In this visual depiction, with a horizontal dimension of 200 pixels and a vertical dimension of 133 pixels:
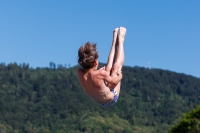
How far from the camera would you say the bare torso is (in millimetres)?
11914

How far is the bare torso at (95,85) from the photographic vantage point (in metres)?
11.9

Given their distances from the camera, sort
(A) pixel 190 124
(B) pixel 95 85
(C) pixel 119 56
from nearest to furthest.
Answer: (B) pixel 95 85 → (C) pixel 119 56 → (A) pixel 190 124

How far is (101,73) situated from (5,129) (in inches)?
7481

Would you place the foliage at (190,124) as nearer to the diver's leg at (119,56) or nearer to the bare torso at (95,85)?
the diver's leg at (119,56)

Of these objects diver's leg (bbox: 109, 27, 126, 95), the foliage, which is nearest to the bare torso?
diver's leg (bbox: 109, 27, 126, 95)

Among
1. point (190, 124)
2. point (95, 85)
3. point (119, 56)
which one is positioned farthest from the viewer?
point (190, 124)

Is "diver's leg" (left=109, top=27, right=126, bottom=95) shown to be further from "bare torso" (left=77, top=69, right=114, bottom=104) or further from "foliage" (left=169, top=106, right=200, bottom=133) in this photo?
"foliage" (left=169, top=106, right=200, bottom=133)

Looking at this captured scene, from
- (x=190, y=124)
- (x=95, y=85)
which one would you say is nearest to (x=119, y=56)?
(x=95, y=85)

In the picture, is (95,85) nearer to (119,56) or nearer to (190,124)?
(119,56)

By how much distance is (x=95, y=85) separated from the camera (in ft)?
39.3

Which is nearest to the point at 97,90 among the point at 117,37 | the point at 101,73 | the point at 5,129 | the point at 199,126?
the point at 101,73

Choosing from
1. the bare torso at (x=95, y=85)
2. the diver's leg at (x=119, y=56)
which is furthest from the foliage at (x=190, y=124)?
the bare torso at (x=95, y=85)

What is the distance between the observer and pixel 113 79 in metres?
12.2

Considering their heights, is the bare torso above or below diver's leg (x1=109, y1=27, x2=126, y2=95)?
below
